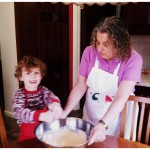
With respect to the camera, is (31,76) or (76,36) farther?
(76,36)

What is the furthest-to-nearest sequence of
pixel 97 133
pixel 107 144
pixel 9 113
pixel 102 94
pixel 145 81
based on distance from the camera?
pixel 9 113 → pixel 145 81 → pixel 102 94 → pixel 107 144 → pixel 97 133

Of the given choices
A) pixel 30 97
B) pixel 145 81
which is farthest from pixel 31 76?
pixel 145 81

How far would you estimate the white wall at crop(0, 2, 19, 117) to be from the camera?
10.1 ft

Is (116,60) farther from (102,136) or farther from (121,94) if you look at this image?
(102,136)

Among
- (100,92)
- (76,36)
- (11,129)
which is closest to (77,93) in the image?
(100,92)

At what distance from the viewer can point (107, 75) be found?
166 cm

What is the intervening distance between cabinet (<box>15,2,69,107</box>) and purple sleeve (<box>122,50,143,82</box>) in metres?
1.89

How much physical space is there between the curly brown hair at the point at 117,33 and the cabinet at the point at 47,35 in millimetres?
1816

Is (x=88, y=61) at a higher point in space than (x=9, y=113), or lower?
higher

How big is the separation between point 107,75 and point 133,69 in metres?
0.20

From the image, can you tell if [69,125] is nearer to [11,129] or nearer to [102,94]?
[102,94]

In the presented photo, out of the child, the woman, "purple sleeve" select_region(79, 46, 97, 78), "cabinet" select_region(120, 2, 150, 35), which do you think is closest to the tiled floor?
the child

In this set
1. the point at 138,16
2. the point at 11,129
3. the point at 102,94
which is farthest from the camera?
the point at 11,129

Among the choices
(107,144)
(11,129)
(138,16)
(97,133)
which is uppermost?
(138,16)
